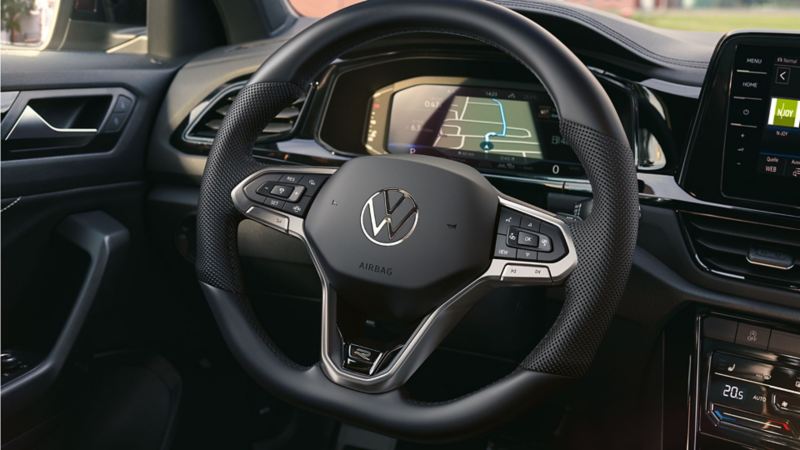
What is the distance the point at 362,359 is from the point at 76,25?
48.9 inches

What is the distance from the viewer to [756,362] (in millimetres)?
1324

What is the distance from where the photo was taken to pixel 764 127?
4.28 feet

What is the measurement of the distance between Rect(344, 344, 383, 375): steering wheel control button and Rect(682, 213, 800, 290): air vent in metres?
0.57

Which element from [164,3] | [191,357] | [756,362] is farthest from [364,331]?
[164,3]

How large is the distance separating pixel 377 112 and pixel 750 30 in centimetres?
68

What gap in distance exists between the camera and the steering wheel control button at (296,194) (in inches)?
49.6

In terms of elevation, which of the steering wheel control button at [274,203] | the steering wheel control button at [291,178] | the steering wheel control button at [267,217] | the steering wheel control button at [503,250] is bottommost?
the steering wheel control button at [267,217]

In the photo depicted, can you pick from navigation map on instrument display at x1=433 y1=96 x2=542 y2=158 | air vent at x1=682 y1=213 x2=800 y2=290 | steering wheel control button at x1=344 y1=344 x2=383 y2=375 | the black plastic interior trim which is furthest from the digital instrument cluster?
the black plastic interior trim

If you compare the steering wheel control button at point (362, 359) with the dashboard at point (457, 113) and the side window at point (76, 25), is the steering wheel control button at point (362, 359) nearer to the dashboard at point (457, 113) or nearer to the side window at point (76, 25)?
the dashboard at point (457, 113)

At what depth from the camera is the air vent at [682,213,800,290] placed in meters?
1.29

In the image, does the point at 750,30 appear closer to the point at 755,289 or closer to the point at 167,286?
the point at 755,289

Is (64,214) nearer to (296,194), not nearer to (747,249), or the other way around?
(296,194)

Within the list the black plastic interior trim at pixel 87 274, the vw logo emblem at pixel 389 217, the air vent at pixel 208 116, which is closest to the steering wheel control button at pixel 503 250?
the vw logo emblem at pixel 389 217

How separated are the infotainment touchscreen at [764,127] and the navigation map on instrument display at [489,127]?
0.33 metres
